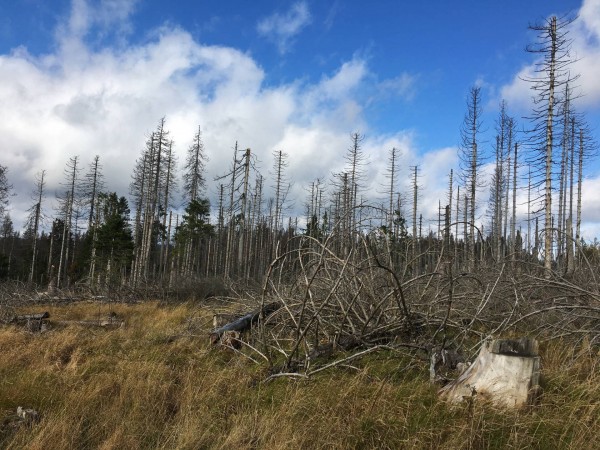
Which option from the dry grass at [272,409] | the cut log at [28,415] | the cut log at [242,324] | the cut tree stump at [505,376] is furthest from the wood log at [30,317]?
the cut tree stump at [505,376]

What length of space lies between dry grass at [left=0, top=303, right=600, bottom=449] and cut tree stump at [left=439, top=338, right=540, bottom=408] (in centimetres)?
13

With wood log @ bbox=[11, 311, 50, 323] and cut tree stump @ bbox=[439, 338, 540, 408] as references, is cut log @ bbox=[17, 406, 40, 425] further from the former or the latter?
wood log @ bbox=[11, 311, 50, 323]

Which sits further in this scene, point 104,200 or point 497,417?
point 104,200

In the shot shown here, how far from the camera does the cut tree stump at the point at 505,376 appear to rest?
3.28 meters

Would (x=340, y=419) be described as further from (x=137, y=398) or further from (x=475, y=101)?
(x=475, y=101)

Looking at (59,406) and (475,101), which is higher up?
(475,101)

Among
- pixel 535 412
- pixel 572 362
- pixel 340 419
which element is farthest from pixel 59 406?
pixel 572 362

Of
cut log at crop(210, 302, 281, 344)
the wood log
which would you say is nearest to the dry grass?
cut log at crop(210, 302, 281, 344)

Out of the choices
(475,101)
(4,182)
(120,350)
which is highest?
(475,101)

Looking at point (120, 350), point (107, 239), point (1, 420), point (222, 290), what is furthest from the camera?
point (107, 239)

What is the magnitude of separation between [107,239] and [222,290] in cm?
1694

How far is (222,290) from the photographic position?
1589 cm

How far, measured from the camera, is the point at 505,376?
10.9ft

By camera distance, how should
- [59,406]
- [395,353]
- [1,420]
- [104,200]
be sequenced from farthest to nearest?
1. [104,200]
2. [395,353]
3. [59,406]
4. [1,420]
